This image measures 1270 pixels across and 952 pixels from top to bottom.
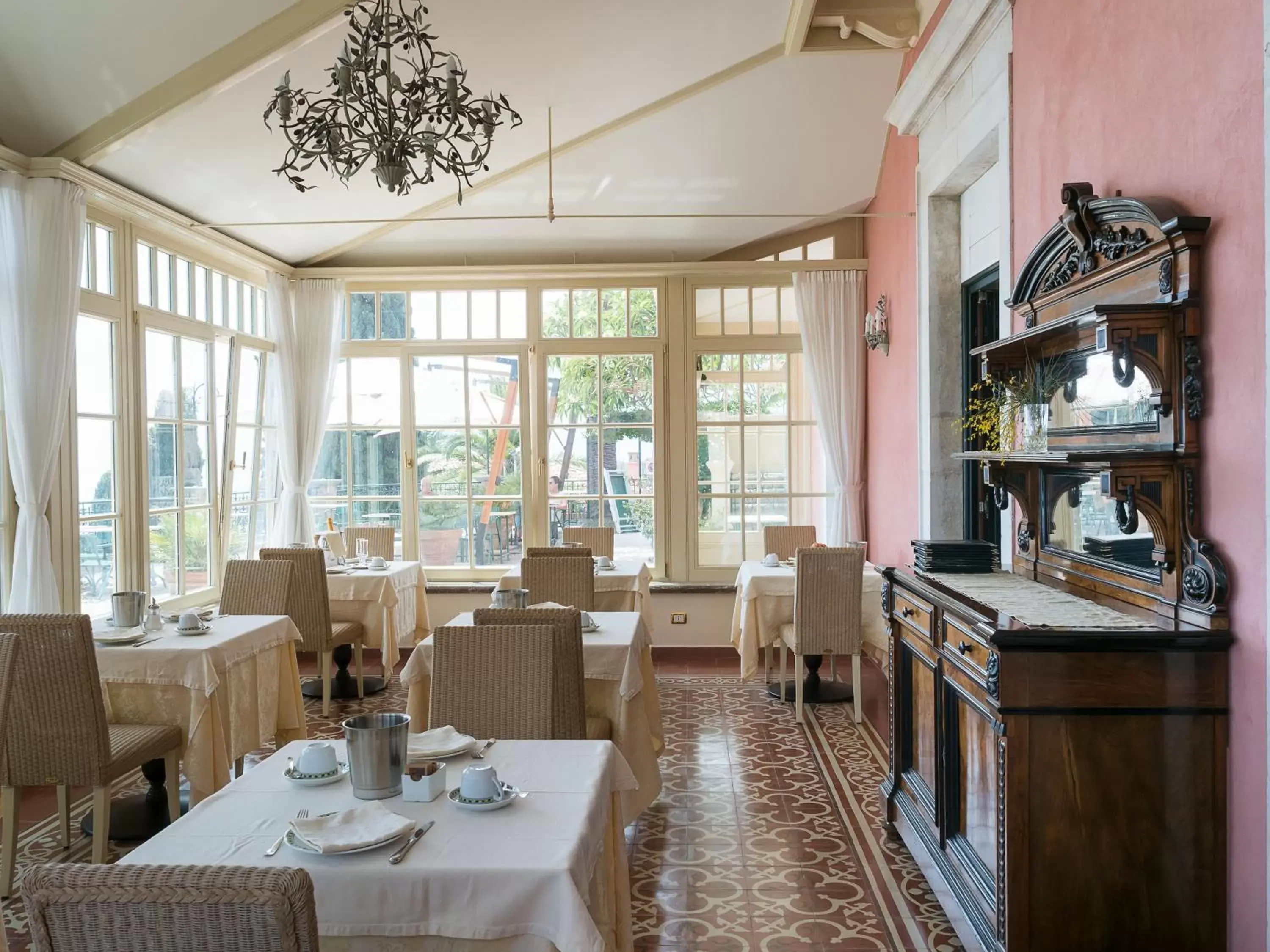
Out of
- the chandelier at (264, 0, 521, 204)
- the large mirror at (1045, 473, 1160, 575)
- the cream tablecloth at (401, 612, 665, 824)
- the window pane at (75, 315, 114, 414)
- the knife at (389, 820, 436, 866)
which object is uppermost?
the chandelier at (264, 0, 521, 204)

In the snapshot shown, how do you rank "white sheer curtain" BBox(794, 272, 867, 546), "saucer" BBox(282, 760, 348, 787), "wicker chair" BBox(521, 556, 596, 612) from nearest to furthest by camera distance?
"saucer" BBox(282, 760, 348, 787)
"wicker chair" BBox(521, 556, 596, 612)
"white sheer curtain" BBox(794, 272, 867, 546)

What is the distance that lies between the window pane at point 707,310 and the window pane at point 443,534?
2421 millimetres

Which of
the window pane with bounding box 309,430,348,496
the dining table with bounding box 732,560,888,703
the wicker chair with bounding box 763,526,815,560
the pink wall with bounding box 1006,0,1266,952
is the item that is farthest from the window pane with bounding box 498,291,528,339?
the pink wall with bounding box 1006,0,1266,952

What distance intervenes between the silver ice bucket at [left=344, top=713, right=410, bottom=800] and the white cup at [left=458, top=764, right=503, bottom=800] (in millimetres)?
168

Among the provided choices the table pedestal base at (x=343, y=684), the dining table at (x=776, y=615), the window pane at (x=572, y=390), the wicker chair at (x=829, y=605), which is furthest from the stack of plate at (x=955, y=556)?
the window pane at (x=572, y=390)

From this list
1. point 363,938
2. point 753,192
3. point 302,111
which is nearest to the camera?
point 363,938

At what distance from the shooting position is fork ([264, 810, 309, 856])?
6.01 feet

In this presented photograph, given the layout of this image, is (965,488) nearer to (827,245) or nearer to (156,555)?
(827,245)

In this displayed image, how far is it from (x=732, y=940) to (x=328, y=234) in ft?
19.3

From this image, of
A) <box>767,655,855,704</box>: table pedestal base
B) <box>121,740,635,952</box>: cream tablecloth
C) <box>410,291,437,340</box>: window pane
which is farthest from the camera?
<box>410,291,437,340</box>: window pane

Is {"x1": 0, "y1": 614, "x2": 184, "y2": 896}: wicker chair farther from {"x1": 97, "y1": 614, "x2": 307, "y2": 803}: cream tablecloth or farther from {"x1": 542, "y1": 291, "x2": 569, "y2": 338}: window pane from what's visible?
{"x1": 542, "y1": 291, "x2": 569, "y2": 338}: window pane

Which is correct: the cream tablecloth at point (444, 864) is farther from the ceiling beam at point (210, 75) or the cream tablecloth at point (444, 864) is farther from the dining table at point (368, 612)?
the dining table at point (368, 612)

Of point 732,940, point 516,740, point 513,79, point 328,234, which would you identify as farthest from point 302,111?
point 732,940

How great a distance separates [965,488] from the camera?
5430 millimetres
